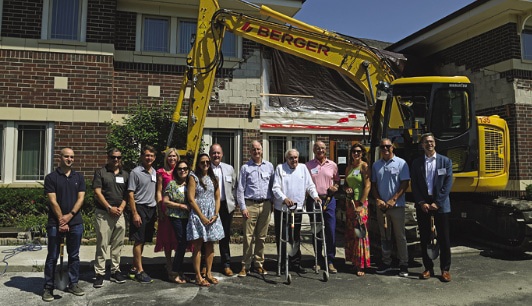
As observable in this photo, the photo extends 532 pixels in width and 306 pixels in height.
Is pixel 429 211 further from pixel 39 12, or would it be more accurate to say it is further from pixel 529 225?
pixel 39 12

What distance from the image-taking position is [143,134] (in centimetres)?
859

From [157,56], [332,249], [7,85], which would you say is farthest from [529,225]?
[7,85]

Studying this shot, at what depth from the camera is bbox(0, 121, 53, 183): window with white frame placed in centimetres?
928

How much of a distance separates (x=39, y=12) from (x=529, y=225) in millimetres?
11384

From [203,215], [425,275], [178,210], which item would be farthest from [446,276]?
[178,210]

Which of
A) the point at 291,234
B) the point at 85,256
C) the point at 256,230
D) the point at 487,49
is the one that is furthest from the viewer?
the point at 487,49

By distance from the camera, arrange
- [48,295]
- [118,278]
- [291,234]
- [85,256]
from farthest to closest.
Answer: [85,256]
[291,234]
[118,278]
[48,295]

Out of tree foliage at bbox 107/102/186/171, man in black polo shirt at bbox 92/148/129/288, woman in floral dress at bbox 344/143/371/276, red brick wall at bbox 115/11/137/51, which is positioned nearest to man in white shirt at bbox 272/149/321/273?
woman in floral dress at bbox 344/143/371/276

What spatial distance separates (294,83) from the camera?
38.4 feet

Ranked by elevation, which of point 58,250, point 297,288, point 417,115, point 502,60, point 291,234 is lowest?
point 297,288

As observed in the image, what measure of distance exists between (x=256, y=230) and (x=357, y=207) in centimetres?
152

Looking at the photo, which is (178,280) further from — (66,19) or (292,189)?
(66,19)

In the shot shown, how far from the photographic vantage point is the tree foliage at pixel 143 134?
28.0 feet

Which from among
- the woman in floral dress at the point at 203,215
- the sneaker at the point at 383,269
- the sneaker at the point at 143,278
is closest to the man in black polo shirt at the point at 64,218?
the sneaker at the point at 143,278
